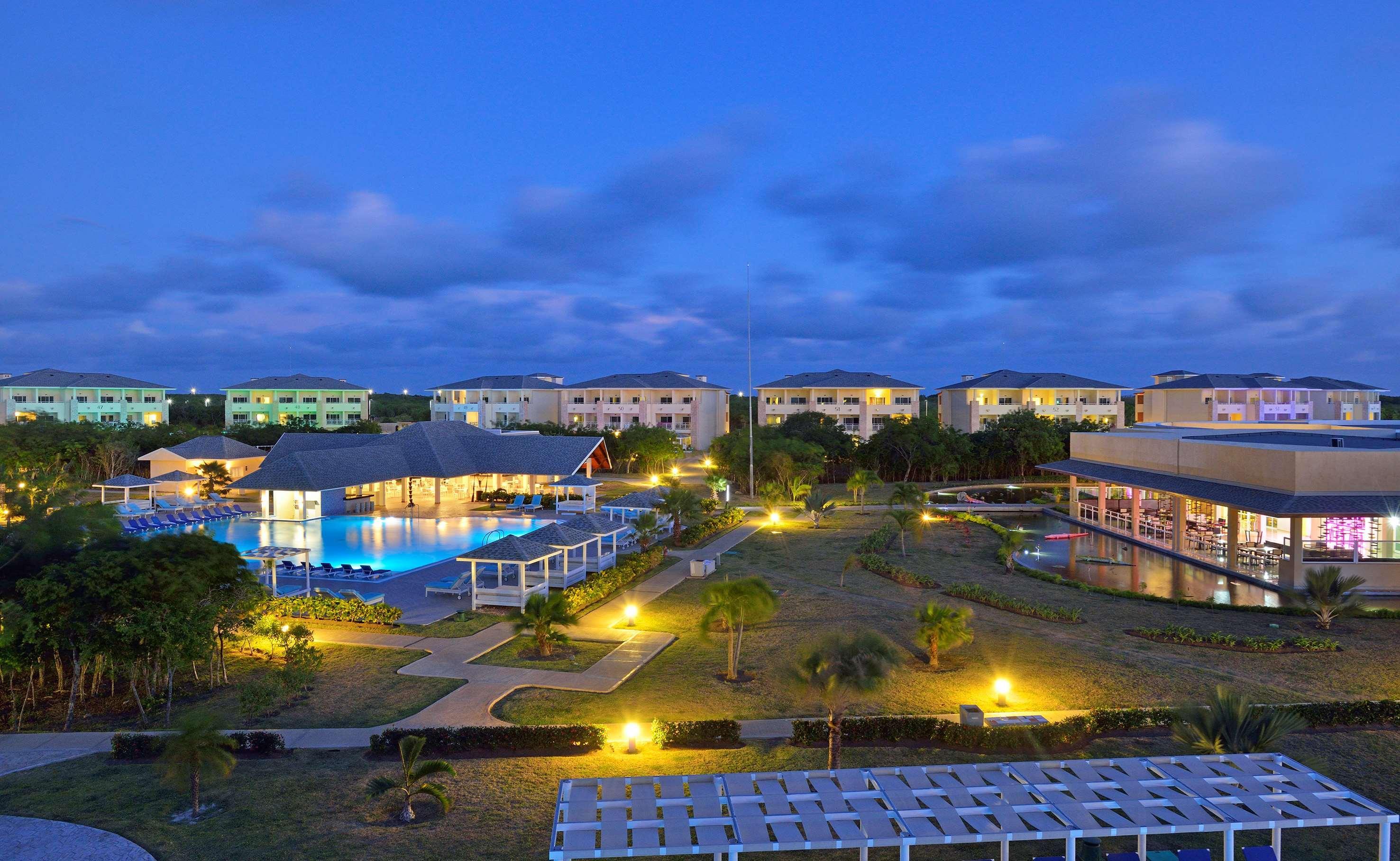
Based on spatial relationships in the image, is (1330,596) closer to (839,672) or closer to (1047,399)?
(839,672)

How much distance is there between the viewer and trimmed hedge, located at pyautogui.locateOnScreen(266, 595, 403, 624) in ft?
65.9

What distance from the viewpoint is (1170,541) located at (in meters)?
31.0

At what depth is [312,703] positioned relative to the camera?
14570mm

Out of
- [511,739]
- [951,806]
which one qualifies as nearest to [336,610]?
[511,739]

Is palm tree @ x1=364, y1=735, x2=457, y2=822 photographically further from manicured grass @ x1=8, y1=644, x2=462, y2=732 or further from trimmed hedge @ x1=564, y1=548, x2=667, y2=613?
trimmed hedge @ x1=564, y1=548, x2=667, y2=613

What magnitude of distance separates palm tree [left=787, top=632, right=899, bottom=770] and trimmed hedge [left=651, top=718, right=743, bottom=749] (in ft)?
6.44

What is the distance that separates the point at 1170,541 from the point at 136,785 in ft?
111

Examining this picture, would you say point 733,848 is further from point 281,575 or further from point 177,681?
point 281,575

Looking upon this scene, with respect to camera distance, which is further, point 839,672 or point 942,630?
point 942,630

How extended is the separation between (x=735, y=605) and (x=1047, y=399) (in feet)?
209

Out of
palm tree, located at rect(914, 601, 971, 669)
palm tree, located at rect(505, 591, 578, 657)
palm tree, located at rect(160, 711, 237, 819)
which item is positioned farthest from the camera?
palm tree, located at rect(505, 591, 578, 657)

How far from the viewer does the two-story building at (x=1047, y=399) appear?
70.3 m

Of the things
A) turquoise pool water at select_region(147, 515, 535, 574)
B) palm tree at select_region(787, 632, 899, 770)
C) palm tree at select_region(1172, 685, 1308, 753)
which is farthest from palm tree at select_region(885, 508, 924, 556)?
palm tree at select_region(787, 632, 899, 770)

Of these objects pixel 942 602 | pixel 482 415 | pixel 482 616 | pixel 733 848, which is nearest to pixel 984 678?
pixel 942 602
